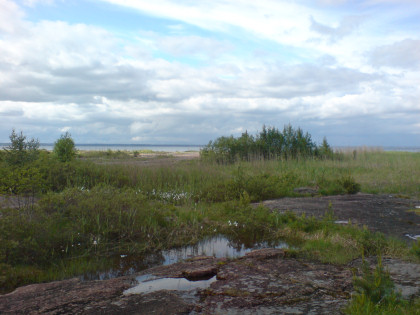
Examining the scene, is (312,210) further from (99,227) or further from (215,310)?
(215,310)

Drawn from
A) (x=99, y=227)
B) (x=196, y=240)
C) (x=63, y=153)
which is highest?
(x=63, y=153)

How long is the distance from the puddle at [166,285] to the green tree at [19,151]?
8.85 meters

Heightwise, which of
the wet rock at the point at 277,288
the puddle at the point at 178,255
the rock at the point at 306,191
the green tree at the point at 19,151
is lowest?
the puddle at the point at 178,255

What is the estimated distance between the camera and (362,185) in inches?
549

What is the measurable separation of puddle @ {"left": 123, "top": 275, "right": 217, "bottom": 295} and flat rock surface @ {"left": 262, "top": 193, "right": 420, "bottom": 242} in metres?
4.15

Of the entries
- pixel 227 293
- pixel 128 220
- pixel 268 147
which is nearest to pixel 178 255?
pixel 128 220

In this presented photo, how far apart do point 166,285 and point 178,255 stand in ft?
5.62

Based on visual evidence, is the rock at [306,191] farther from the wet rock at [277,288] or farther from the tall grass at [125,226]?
the wet rock at [277,288]

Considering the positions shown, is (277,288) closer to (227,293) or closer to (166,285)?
(227,293)

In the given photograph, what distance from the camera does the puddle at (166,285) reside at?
434 centimetres

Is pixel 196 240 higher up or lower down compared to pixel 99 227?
lower down

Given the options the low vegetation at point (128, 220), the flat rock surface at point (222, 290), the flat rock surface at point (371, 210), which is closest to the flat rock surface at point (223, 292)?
the flat rock surface at point (222, 290)

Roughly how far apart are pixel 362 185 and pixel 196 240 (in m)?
9.39

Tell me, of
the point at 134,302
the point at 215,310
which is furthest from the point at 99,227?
the point at 215,310
